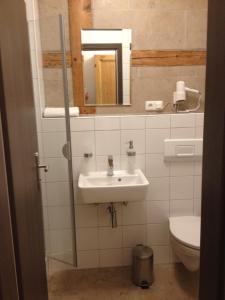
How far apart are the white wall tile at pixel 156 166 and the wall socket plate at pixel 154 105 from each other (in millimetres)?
376

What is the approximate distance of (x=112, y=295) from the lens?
6.57 ft

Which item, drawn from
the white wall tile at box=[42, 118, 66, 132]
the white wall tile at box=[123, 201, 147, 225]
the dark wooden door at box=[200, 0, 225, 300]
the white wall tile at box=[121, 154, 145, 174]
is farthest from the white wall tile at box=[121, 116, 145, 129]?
the dark wooden door at box=[200, 0, 225, 300]

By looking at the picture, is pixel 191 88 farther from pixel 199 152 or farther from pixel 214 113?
pixel 214 113

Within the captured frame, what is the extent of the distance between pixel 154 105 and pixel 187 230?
990 mm

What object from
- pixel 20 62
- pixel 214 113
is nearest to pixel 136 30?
pixel 20 62

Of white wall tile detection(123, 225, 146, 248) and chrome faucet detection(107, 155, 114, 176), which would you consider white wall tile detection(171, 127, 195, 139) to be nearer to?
chrome faucet detection(107, 155, 114, 176)

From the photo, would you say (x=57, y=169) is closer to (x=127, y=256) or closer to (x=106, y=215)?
(x=106, y=215)

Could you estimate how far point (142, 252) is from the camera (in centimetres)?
212

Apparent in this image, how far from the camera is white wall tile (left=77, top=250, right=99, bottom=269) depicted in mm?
2303

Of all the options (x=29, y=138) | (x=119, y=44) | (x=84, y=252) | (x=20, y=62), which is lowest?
(x=84, y=252)

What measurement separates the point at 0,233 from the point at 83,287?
1561 mm

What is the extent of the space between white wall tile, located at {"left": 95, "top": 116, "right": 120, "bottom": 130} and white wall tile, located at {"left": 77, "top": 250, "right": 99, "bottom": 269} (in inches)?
41.3

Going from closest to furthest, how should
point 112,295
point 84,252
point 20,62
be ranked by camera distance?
point 20,62, point 112,295, point 84,252

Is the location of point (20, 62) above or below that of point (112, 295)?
above
